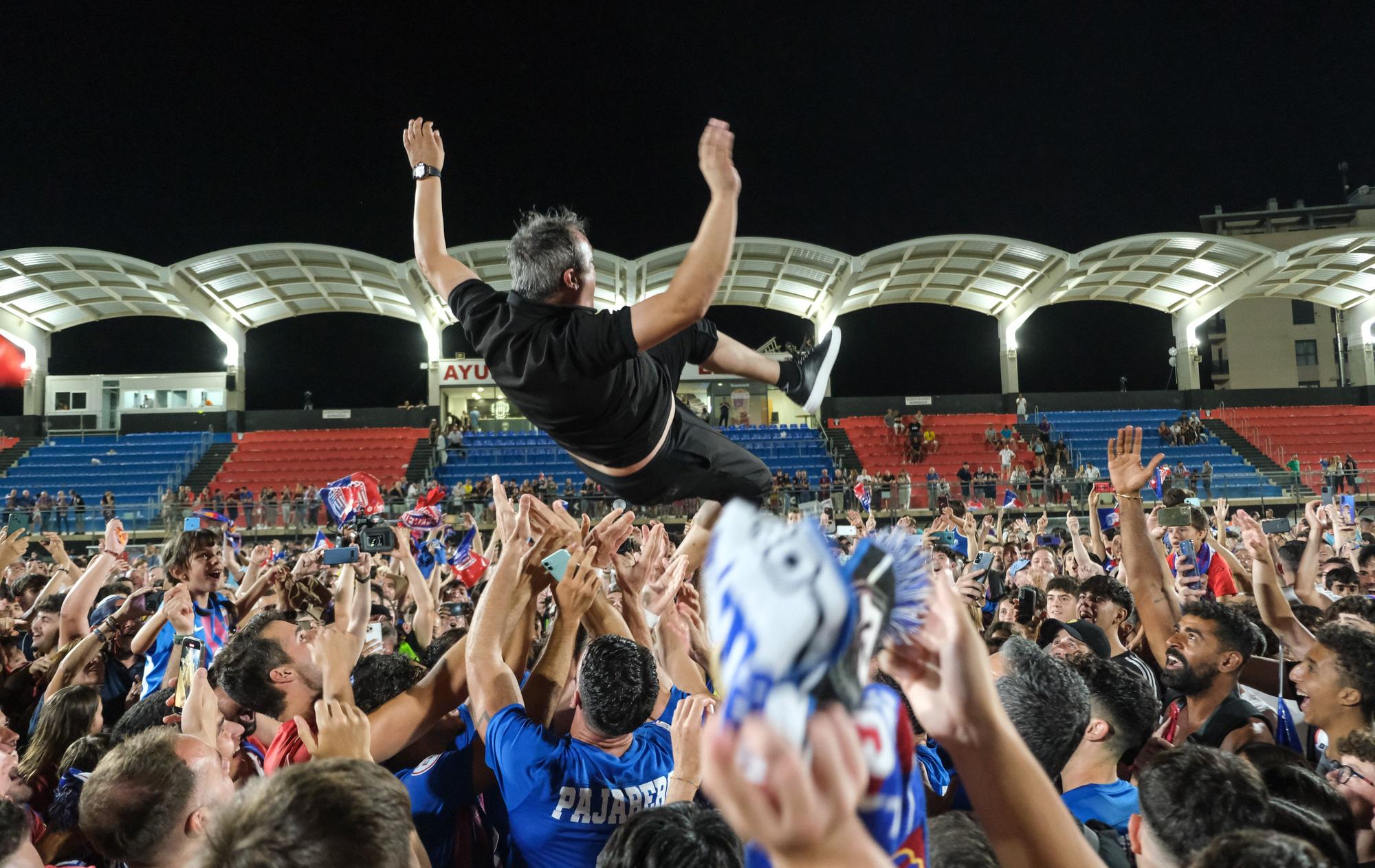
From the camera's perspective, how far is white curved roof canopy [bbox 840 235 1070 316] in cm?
2758

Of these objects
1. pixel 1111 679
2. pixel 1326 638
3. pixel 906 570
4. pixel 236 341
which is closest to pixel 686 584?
pixel 1111 679

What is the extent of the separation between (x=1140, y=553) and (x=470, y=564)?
6.16 m

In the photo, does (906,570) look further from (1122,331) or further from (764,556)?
(1122,331)

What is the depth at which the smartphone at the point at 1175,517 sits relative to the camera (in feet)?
16.9

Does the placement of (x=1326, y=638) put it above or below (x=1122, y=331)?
below

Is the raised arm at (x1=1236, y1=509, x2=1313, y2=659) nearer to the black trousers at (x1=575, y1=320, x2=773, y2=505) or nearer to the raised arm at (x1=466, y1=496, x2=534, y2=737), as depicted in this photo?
the black trousers at (x1=575, y1=320, x2=773, y2=505)

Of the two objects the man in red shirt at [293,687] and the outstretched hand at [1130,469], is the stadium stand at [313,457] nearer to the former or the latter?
the man in red shirt at [293,687]

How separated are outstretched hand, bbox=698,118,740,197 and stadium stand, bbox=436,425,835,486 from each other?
2443cm

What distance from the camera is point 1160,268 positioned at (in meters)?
30.1

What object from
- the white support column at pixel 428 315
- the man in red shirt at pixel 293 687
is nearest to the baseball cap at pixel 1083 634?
the man in red shirt at pixel 293 687

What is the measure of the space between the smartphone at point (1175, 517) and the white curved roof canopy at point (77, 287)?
2861 centimetres

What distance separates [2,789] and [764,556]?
10.7ft

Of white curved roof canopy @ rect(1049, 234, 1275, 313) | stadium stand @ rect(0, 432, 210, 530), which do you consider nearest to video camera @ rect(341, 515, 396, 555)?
stadium stand @ rect(0, 432, 210, 530)

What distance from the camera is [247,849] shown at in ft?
5.04
